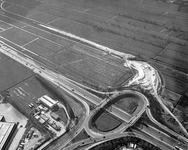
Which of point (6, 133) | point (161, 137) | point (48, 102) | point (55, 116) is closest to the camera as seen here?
point (161, 137)

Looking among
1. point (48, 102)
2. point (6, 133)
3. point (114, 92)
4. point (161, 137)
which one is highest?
point (114, 92)

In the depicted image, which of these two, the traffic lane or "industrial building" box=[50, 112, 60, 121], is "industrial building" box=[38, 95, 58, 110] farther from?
the traffic lane

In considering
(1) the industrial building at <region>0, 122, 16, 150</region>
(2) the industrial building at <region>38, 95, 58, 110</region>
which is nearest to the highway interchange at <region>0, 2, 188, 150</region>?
(2) the industrial building at <region>38, 95, 58, 110</region>

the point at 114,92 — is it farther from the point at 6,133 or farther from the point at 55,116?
the point at 6,133

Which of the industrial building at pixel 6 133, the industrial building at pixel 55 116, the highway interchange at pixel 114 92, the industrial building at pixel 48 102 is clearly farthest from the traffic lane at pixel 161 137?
the industrial building at pixel 6 133

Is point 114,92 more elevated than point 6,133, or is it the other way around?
point 114,92

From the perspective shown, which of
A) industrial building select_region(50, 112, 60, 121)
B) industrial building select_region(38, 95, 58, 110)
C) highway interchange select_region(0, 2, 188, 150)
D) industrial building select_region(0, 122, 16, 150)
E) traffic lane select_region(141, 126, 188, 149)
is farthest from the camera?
industrial building select_region(38, 95, 58, 110)

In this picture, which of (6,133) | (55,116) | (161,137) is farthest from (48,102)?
(161,137)

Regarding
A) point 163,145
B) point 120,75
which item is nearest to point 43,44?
point 120,75
